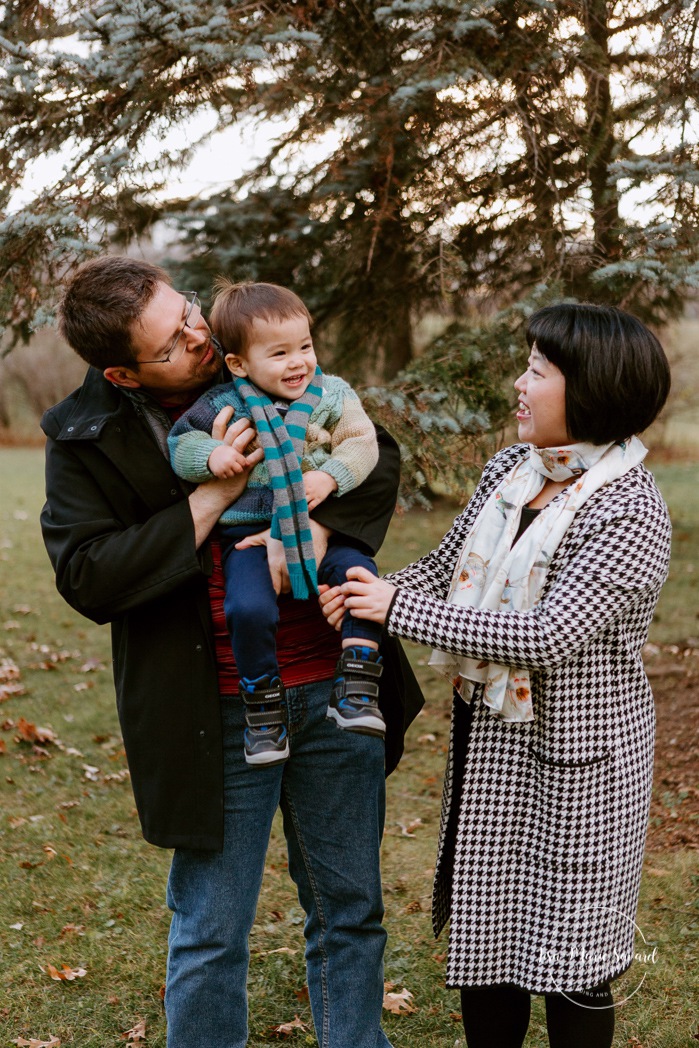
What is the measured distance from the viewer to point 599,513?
2137 mm

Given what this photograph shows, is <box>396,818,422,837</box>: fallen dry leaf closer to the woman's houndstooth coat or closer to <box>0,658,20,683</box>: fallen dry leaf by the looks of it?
the woman's houndstooth coat

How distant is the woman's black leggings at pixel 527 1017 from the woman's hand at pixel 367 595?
100cm

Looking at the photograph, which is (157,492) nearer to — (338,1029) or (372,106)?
(338,1029)

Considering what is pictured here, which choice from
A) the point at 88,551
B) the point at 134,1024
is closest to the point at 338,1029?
the point at 134,1024

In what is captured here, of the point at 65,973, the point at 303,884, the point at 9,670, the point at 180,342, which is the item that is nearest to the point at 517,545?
the point at 180,342

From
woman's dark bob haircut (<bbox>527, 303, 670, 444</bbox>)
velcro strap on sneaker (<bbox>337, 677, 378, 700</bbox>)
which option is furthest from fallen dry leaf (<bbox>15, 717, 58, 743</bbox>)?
woman's dark bob haircut (<bbox>527, 303, 670, 444</bbox>)

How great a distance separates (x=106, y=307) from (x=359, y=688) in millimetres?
1036

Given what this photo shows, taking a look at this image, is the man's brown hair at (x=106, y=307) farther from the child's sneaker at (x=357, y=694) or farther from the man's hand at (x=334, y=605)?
the child's sneaker at (x=357, y=694)

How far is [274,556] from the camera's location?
2.15m

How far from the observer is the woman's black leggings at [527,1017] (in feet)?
7.38

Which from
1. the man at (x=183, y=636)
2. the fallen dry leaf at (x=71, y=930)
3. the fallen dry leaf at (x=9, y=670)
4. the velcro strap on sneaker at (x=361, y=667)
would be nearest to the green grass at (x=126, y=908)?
the fallen dry leaf at (x=71, y=930)

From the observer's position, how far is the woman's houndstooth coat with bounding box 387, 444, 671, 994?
2.09 metres

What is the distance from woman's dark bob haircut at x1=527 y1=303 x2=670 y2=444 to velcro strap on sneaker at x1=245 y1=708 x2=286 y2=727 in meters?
0.95

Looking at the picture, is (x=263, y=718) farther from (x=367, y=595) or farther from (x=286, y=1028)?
(x=286, y=1028)
